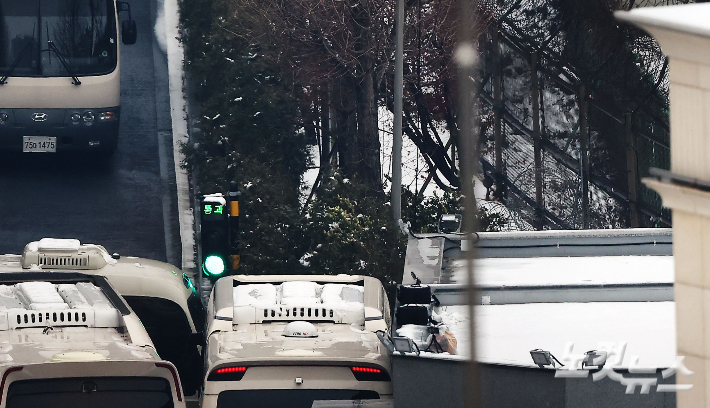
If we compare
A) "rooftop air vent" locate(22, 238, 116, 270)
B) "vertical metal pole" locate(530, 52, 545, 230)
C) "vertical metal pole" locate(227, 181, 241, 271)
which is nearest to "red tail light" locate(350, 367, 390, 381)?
"rooftop air vent" locate(22, 238, 116, 270)

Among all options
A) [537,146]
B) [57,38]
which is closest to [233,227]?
[57,38]

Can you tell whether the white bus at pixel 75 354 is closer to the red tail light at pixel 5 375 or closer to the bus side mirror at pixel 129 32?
the red tail light at pixel 5 375

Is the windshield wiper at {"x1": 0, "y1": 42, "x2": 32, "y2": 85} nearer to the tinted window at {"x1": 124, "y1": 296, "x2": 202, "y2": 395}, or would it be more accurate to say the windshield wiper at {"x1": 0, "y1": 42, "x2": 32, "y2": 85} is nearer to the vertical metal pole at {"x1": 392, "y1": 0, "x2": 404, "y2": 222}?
the vertical metal pole at {"x1": 392, "y1": 0, "x2": 404, "y2": 222}

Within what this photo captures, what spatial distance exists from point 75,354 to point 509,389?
2898mm

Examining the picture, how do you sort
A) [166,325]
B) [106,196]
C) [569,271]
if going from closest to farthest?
[166,325]
[569,271]
[106,196]

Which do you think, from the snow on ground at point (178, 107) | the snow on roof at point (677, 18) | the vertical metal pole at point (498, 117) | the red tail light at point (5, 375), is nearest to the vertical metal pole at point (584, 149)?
the vertical metal pole at point (498, 117)

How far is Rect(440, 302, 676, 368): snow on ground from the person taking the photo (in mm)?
10438

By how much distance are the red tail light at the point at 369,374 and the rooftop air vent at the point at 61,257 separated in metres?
4.85

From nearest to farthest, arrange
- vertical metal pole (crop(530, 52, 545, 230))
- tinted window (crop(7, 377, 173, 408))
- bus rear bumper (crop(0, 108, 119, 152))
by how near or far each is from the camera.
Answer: tinted window (crop(7, 377, 173, 408)) → bus rear bumper (crop(0, 108, 119, 152)) → vertical metal pole (crop(530, 52, 545, 230))

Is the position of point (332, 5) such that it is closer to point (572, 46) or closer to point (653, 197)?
point (572, 46)

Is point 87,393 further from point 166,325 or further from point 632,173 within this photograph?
point 632,173

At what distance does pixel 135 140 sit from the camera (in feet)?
98.1

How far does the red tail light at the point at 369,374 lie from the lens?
953 centimetres

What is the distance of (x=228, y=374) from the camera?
9.45 m
